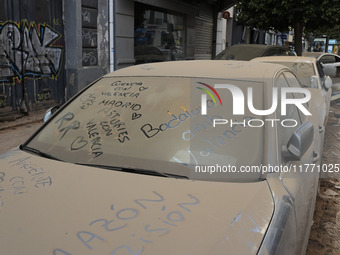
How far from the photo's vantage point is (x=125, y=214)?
1.63 meters

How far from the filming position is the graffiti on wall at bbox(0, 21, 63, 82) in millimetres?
6957

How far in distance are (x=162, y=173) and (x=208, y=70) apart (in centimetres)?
95

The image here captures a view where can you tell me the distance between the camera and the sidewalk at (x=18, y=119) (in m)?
6.80

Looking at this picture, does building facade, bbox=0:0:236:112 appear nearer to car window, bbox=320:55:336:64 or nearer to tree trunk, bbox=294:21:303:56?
tree trunk, bbox=294:21:303:56

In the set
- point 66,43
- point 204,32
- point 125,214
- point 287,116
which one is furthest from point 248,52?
point 125,214

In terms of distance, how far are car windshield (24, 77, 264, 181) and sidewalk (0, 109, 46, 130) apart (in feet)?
15.3

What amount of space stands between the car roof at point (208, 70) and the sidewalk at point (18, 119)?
186 inches

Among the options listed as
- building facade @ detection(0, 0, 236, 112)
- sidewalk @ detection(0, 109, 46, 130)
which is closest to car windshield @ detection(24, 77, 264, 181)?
sidewalk @ detection(0, 109, 46, 130)

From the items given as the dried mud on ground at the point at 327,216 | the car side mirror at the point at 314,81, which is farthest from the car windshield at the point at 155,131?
the car side mirror at the point at 314,81

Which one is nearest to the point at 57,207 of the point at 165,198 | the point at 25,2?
the point at 165,198

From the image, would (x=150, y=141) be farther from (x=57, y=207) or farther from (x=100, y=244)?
(x=100, y=244)

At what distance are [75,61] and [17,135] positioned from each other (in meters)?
2.95

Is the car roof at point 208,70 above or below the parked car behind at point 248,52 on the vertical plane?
below

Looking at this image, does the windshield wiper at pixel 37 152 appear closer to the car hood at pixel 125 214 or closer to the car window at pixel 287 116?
the car hood at pixel 125 214
